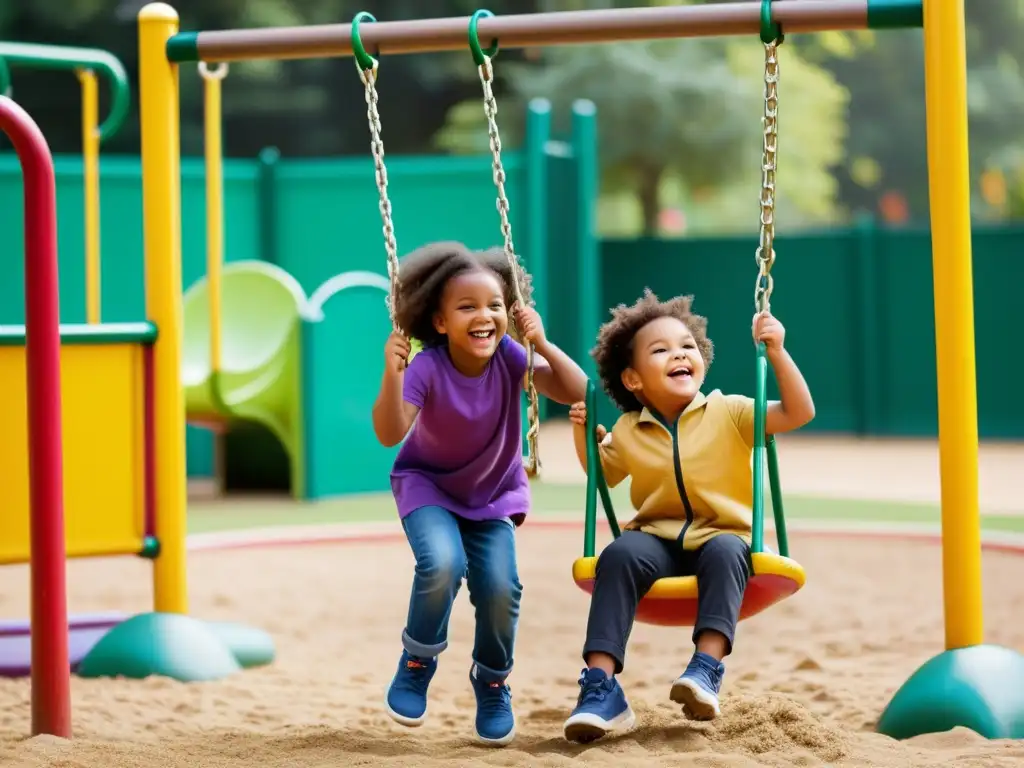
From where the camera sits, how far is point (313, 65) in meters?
24.2

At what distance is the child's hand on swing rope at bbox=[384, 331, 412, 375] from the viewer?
155 inches

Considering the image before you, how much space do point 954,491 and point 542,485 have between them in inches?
271

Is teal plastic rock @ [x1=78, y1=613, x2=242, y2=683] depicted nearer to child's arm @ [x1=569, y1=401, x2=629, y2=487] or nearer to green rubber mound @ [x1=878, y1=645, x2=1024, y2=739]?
child's arm @ [x1=569, y1=401, x2=629, y2=487]

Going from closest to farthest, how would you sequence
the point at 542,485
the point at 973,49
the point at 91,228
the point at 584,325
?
the point at 91,228 < the point at 542,485 < the point at 584,325 < the point at 973,49

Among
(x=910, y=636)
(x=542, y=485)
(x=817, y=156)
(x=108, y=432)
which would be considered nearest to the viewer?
(x=108, y=432)

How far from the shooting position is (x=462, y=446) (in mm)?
4105

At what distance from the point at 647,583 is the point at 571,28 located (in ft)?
5.15

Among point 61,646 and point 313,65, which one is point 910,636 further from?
point 313,65

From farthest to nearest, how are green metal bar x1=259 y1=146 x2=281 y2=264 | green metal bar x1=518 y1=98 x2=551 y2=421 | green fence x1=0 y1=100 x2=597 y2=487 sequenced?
green metal bar x1=518 y1=98 x2=551 y2=421 → green metal bar x1=259 y1=146 x2=281 y2=264 → green fence x1=0 y1=100 x2=597 y2=487

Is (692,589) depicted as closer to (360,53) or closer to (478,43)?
(478,43)

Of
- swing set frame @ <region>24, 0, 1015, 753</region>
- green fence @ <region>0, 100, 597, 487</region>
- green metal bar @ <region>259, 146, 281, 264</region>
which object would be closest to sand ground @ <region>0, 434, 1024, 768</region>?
swing set frame @ <region>24, 0, 1015, 753</region>

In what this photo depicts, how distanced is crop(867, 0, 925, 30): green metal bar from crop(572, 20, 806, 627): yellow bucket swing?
1.06 ft

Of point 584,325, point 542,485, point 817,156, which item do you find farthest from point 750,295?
point 817,156

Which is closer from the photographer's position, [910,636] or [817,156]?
[910,636]
